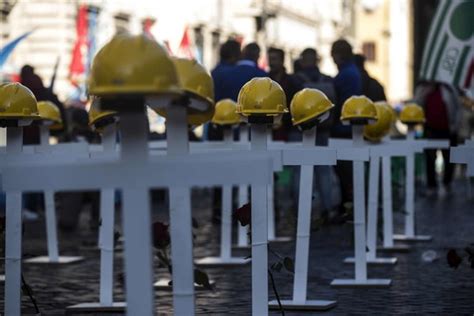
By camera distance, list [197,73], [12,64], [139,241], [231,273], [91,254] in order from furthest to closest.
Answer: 1. [12,64]
2. [91,254]
3. [231,273]
4. [197,73]
5. [139,241]

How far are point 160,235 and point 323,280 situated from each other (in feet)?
9.77

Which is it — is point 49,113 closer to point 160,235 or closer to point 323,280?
point 323,280

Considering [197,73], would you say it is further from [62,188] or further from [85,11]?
[85,11]

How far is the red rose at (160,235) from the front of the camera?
27.8 feet

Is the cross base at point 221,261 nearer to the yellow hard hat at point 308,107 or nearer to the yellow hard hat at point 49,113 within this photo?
the yellow hard hat at point 49,113

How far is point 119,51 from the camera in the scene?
5297mm

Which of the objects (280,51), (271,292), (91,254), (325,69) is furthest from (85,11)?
(325,69)

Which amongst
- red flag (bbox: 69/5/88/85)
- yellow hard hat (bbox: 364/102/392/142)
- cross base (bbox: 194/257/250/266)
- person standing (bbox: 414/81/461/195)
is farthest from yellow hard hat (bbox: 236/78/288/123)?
red flag (bbox: 69/5/88/85)

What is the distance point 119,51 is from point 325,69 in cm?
7020

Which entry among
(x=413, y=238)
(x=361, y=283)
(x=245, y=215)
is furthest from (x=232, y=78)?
(x=245, y=215)

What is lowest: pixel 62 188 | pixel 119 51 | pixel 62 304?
pixel 62 304

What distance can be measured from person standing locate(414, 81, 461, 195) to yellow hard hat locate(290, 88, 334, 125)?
13.5 m

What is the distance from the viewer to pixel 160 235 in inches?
334

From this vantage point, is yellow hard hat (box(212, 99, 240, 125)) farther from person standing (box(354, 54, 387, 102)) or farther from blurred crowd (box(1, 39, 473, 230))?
person standing (box(354, 54, 387, 102))
